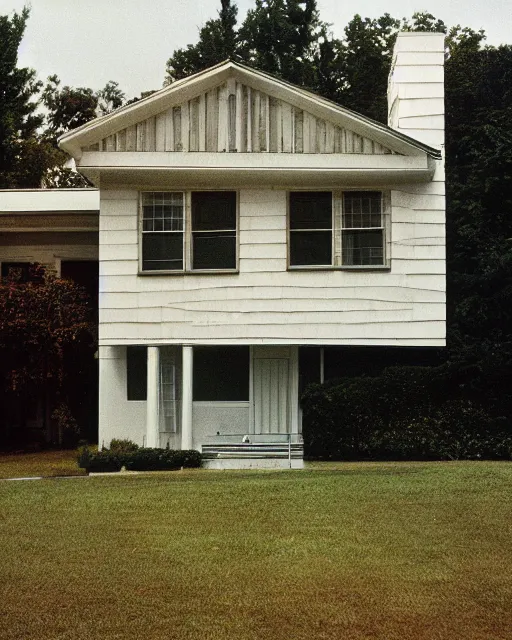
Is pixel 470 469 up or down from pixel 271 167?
down

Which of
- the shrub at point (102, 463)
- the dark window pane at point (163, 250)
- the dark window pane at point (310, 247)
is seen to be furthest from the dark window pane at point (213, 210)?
the shrub at point (102, 463)

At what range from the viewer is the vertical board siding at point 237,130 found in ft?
72.7

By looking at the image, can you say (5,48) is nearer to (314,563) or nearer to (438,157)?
(438,157)

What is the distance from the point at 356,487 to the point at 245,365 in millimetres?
8066

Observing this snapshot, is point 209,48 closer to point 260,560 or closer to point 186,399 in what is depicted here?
point 186,399

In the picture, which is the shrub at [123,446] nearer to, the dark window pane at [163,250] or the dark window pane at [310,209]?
the dark window pane at [163,250]

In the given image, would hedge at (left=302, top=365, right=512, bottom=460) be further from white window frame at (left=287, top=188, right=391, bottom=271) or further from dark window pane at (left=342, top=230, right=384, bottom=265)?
dark window pane at (left=342, top=230, right=384, bottom=265)

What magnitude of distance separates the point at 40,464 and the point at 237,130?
7.59 metres

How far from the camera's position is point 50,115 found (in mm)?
46812

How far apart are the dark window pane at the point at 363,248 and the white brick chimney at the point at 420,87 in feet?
8.18

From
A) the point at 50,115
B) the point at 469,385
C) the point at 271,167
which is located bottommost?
the point at 469,385

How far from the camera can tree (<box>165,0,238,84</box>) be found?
144 feet

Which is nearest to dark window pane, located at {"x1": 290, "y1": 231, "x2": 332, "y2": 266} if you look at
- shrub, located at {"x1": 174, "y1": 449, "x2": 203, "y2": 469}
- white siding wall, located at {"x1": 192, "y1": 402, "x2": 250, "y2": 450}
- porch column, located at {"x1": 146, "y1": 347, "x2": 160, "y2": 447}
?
white siding wall, located at {"x1": 192, "y1": 402, "x2": 250, "y2": 450}

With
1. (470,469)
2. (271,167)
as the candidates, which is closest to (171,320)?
(271,167)
